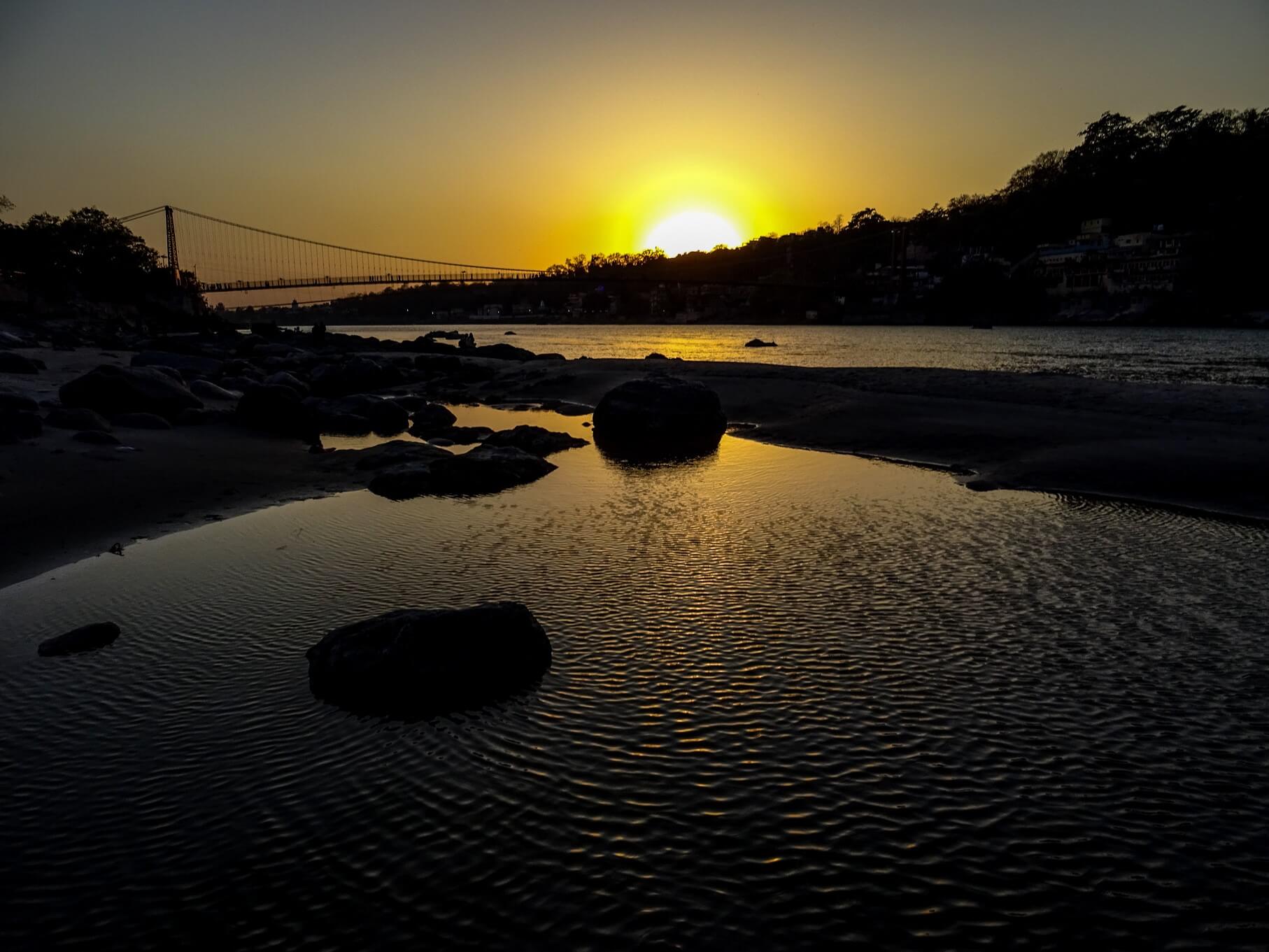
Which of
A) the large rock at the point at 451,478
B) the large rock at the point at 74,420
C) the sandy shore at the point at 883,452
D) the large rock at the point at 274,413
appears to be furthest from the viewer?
the large rock at the point at 274,413

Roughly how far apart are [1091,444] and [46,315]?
87.4m

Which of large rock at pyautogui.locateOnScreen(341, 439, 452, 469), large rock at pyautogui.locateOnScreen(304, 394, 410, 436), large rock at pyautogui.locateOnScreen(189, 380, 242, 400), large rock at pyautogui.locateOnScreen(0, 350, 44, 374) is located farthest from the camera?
large rock at pyautogui.locateOnScreen(0, 350, 44, 374)

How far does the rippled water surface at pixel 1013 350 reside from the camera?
1781 inches

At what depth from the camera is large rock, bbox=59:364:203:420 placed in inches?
821

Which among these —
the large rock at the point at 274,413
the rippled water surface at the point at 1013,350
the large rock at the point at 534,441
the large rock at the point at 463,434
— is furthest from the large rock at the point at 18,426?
the rippled water surface at the point at 1013,350

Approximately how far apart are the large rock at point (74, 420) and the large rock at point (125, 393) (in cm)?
253

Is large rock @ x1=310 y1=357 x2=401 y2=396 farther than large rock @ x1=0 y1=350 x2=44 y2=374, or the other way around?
large rock @ x1=310 y1=357 x2=401 y2=396

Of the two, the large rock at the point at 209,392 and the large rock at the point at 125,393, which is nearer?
the large rock at the point at 125,393

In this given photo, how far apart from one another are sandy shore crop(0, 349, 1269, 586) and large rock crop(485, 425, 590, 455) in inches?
200

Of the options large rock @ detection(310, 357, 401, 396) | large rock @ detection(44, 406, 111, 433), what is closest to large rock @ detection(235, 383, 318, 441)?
large rock @ detection(44, 406, 111, 433)

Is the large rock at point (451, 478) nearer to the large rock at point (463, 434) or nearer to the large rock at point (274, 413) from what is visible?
the large rock at point (463, 434)

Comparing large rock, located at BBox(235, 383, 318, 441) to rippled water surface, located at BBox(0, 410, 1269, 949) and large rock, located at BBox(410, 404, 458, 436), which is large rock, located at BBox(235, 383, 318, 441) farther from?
rippled water surface, located at BBox(0, 410, 1269, 949)

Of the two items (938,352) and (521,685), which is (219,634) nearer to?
(521,685)

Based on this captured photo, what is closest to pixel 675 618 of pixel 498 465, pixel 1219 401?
pixel 498 465
